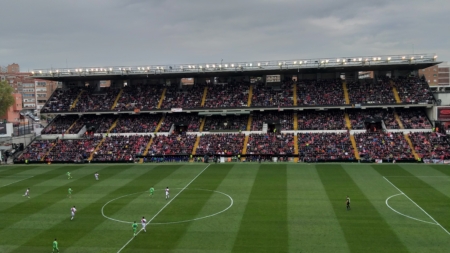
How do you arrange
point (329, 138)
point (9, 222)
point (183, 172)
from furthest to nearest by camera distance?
point (329, 138) < point (183, 172) < point (9, 222)

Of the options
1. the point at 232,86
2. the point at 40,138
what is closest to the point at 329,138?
the point at 232,86

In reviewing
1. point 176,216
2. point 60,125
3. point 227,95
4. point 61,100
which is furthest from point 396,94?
point 61,100

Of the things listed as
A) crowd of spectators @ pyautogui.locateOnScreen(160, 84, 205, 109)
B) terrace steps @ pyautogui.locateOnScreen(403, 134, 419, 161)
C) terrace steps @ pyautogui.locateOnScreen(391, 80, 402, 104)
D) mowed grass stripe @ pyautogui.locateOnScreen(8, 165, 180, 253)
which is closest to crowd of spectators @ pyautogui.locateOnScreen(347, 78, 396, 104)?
terrace steps @ pyautogui.locateOnScreen(391, 80, 402, 104)

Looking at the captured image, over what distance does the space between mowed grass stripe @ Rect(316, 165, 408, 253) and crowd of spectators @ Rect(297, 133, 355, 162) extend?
39.5ft

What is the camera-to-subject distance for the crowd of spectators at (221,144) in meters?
54.5

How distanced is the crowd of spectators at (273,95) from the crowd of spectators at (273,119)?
7.13ft

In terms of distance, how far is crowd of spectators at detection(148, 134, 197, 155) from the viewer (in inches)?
2194

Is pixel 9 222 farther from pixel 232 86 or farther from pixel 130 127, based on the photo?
pixel 232 86

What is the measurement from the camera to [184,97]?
217 feet

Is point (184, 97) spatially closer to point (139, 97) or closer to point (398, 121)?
point (139, 97)

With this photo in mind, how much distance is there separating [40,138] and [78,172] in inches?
850

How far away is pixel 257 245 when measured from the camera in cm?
2225

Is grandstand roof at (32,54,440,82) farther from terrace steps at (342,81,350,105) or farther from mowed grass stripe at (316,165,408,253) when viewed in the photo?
mowed grass stripe at (316,165,408,253)

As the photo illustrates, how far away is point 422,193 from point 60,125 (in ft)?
191
